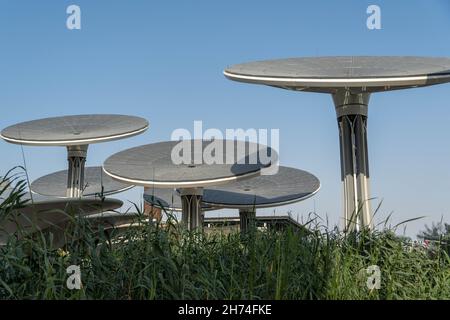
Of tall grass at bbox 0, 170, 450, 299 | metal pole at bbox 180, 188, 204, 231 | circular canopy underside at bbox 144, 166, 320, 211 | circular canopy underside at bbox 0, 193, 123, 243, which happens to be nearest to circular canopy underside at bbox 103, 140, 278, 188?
metal pole at bbox 180, 188, 204, 231

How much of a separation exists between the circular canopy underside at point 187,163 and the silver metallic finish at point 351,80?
26.2ft

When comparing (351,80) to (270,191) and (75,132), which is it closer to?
(75,132)

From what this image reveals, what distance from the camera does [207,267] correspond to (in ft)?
20.9

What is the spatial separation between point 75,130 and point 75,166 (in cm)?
209

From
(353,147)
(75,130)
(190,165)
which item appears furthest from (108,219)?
(75,130)

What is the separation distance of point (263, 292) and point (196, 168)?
27.0 m

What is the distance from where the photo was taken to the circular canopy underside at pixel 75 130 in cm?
3197

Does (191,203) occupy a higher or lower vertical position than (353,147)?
lower

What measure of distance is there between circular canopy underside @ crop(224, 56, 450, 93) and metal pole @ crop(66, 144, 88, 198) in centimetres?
1450

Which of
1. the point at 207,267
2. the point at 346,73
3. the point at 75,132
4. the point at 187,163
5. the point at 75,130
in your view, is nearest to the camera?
the point at 207,267

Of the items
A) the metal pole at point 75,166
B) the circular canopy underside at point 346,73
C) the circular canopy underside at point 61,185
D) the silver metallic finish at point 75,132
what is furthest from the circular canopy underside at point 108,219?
the circular canopy underside at point 61,185

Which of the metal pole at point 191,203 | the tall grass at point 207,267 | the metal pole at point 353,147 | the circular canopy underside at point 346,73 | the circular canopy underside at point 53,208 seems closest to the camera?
the tall grass at point 207,267

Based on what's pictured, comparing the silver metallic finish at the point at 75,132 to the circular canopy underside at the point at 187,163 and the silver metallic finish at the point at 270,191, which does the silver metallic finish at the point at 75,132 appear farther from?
the silver metallic finish at the point at 270,191
